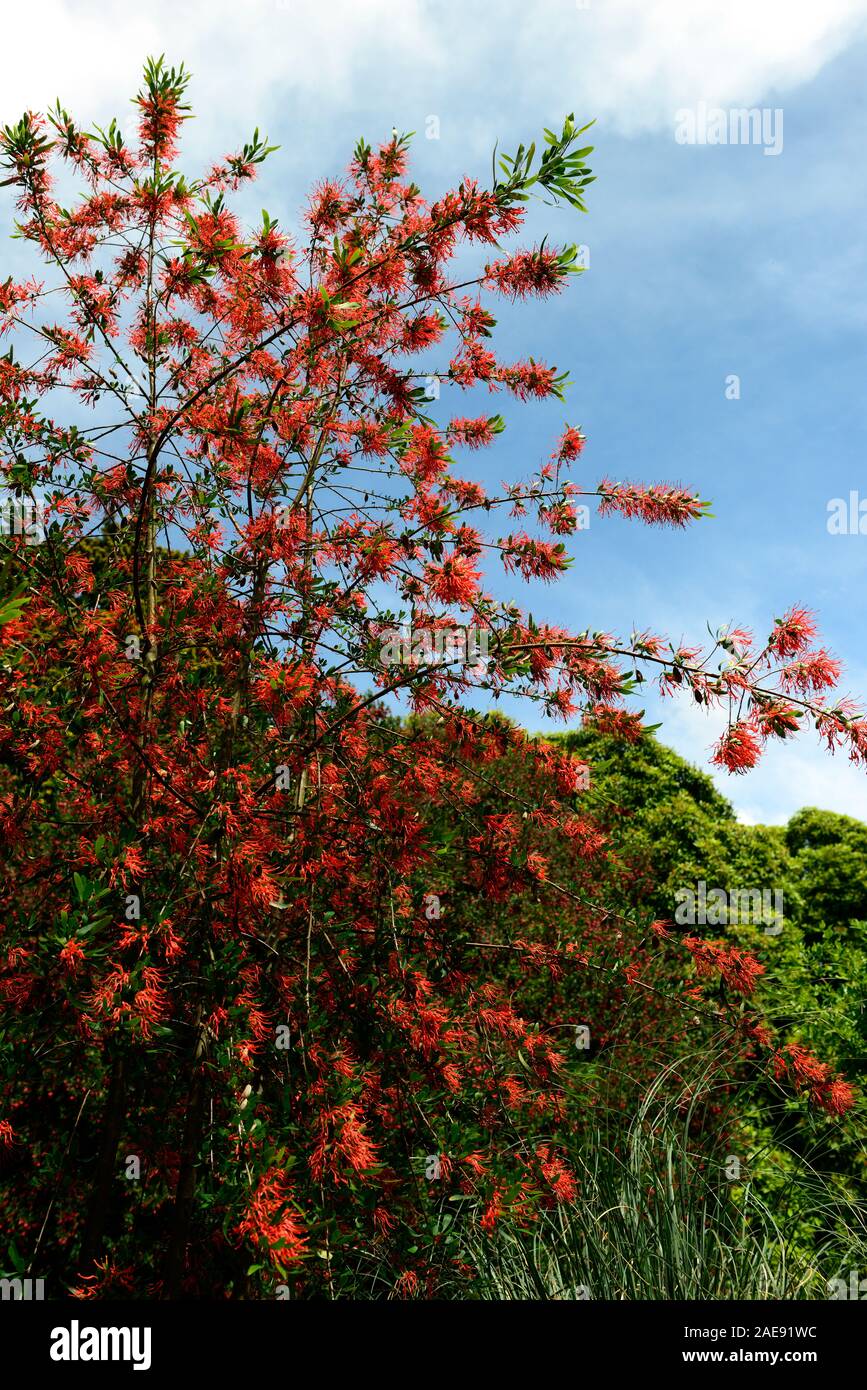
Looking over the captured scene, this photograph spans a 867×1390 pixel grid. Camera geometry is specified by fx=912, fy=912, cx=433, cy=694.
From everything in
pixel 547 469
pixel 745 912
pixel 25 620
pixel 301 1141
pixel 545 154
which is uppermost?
pixel 545 154

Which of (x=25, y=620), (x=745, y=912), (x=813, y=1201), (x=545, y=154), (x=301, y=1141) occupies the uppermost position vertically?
(x=545, y=154)

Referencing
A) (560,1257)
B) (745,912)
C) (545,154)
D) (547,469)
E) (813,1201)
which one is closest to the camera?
(545,154)

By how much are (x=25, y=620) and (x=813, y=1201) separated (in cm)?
472

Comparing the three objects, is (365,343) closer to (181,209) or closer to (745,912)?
(181,209)

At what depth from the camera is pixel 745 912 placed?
749 cm

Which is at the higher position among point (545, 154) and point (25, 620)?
point (545, 154)

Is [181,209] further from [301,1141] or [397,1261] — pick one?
[397,1261]

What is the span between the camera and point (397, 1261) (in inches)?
146

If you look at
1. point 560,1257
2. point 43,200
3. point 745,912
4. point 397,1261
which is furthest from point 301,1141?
point 745,912

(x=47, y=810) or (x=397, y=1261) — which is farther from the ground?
(x=47, y=810)

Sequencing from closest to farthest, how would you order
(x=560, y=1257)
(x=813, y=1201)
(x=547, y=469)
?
(x=560, y=1257)
(x=547, y=469)
(x=813, y=1201)

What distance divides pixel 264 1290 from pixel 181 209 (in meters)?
4.60

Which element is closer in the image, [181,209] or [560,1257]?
[560,1257]
